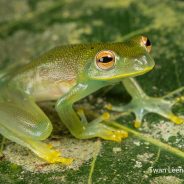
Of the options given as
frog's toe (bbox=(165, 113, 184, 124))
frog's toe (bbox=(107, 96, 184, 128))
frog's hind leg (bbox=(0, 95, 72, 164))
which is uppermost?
frog's hind leg (bbox=(0, 95, 72, 164))

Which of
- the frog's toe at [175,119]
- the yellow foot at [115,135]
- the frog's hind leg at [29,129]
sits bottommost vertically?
the frog's toe at [175,119]

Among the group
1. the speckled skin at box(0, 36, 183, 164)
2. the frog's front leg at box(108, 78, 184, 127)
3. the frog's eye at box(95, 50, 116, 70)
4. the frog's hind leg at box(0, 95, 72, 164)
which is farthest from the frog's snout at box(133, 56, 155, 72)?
the frog's hind leg at box(0, 95, 72, 164)

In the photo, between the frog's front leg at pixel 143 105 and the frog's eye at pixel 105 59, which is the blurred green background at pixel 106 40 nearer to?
the frog's front leg at pixel 143 105

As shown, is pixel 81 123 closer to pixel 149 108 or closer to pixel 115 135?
pixel 115 135

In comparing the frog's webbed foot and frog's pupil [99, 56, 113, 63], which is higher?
frog's pupil [99, 56, 113, 63]

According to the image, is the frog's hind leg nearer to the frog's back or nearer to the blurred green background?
the blurred green background

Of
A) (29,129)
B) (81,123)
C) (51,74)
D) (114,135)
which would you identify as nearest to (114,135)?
(114,135)

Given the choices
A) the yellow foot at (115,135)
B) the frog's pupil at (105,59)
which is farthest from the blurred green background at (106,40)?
the frog's pupil at (105,59)
